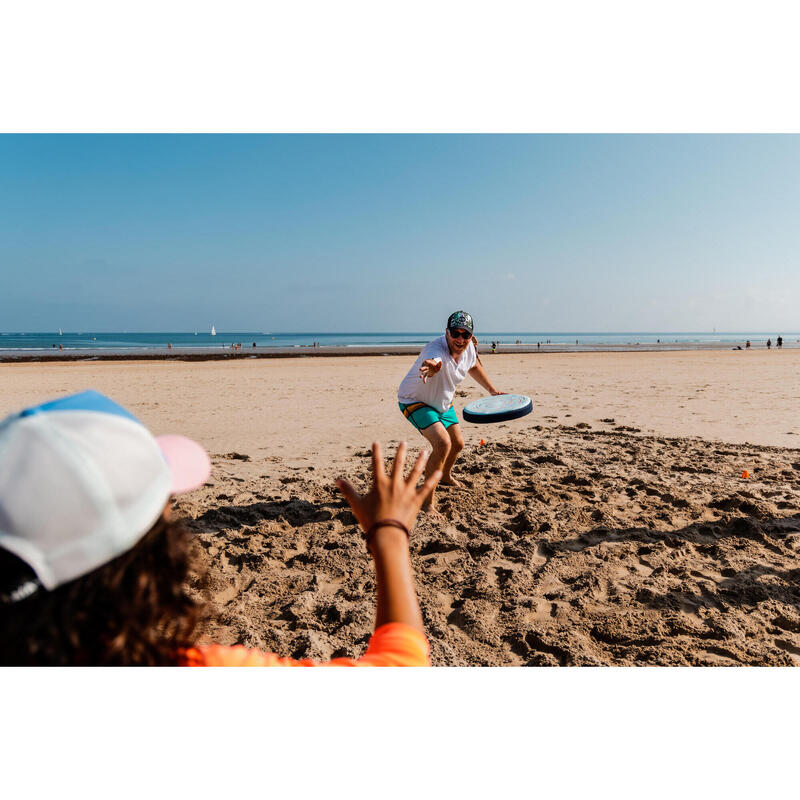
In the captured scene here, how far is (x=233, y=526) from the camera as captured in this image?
4609mm

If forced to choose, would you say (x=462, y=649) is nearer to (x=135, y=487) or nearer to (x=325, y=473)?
(x=135, y=487)

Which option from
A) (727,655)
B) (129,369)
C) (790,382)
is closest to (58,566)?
(727,655)

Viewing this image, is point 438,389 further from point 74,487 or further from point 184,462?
point 74,487

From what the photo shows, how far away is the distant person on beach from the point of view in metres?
0.87

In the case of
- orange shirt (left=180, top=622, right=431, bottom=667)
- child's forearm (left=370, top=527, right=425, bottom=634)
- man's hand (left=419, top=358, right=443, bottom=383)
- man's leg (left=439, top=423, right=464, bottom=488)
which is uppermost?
man's hand (left=419, top=358, right=443, bottom=383)

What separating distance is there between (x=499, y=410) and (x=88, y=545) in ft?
17.5

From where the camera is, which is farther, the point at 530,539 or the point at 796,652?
the point at 530,539

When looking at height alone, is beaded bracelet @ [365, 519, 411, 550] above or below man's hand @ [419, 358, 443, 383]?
below

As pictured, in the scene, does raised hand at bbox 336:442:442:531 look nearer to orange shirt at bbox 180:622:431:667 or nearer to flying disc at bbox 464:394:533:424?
orange shirt at bbox 180:622:431:667

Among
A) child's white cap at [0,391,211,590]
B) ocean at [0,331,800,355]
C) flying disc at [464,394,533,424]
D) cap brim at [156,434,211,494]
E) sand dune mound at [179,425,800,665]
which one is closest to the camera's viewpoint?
child's white cap at [0,391,211,590]

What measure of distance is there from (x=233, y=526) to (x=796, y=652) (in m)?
4.03

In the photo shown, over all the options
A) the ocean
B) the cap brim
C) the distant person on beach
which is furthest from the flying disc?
the ocean

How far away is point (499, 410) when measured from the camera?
5.96m

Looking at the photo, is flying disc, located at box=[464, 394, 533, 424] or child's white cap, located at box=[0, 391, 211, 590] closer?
child's white cap, located at box=[0, 391, 211, 590]
